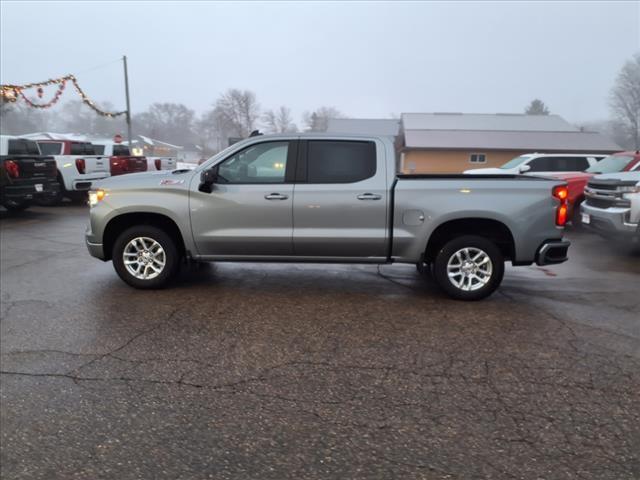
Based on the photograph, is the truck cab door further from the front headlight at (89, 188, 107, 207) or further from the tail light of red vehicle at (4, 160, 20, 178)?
the tail light of red vehicle at (4, 160, 20, 178)

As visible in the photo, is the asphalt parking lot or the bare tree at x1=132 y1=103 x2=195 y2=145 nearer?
the asphalt parking lot

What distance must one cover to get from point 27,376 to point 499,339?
3.84 m

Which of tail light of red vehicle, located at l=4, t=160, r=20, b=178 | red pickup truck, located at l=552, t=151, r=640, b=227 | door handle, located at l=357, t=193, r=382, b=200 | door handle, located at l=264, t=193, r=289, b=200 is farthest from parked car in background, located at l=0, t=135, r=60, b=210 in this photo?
red pickup truck, located at l=552, t=151, r=640, b=227

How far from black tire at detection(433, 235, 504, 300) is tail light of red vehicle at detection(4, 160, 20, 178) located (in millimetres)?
10076

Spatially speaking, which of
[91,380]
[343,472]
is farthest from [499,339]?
[91,380]

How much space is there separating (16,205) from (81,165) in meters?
2.41

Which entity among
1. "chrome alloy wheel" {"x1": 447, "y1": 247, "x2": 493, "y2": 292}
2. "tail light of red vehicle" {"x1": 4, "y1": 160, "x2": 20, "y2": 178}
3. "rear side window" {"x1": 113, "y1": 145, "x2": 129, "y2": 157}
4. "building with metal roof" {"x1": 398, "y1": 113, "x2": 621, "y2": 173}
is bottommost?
"chrome alloy wheel" {"x1": 447, "y1": 247, "x2": 493, "y2": 292}

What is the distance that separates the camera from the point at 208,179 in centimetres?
529

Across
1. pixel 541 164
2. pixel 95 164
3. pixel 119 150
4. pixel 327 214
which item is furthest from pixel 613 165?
pixel 119 150

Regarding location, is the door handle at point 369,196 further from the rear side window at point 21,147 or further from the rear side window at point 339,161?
the rear side window at point 21,147

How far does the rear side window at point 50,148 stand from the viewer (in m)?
15.8

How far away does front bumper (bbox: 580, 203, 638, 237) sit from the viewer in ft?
24.6

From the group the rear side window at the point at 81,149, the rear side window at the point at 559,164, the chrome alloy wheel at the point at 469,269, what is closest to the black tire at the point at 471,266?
the chrome alloy wheel at the point at 469,269

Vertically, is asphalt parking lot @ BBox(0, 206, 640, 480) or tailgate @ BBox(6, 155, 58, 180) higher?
tailgate @ BBox(6, 155, 58, 180)
